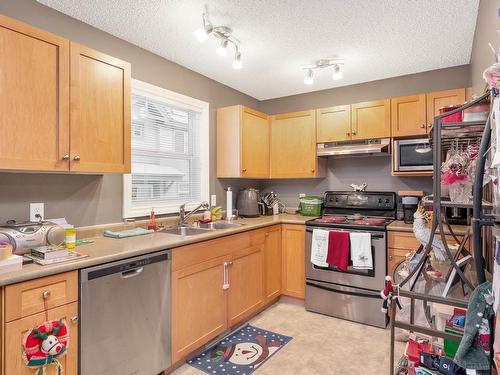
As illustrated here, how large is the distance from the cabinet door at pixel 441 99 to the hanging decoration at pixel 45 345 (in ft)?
10.7

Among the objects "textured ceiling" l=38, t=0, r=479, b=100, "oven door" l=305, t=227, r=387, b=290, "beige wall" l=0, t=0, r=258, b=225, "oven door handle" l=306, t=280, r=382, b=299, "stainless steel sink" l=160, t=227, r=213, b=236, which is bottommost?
"oven door handle" l=306, t=280, r=382, b=299

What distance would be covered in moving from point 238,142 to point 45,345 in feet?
8.02

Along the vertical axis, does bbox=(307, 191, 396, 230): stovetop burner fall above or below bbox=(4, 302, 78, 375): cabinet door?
above

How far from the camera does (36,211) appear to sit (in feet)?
6.54

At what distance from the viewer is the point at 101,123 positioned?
6.71 feet

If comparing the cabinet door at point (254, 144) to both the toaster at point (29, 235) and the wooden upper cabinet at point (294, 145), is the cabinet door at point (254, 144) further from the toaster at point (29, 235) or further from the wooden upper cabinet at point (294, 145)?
the toaster at point (29, 235)

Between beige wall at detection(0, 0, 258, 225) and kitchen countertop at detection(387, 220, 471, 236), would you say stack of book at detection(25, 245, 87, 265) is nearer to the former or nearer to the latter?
beige wall at detection(0, 0, 258, 225)

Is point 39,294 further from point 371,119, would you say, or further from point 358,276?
point 371,119

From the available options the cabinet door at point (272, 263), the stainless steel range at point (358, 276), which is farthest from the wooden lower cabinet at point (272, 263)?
the stainless steel range at point (358, 276)

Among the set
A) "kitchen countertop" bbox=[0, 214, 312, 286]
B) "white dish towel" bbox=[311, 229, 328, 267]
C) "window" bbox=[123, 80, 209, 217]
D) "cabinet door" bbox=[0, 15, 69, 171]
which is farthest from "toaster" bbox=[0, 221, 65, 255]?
"white dish towel" bbox=[311, 229, 328, 267]

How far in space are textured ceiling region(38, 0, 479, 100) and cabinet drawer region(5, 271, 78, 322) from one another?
174cm

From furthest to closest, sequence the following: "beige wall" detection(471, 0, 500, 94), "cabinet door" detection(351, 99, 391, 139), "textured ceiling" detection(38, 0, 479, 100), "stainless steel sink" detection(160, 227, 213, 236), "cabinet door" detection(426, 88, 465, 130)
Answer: "cabinet door" detection(351, 99, 391, 139) < "cabinet door" detection(426, 88, 465, 130) < "stainless steel sink" detection(160, 227, 213, 236) < "textured ceiling" detection(38, 0, 479, 100) < "beige wall" detection(471, 0, 500, 94)

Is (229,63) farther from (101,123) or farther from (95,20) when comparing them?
(101,123)

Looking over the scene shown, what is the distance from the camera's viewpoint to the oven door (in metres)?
2.83
